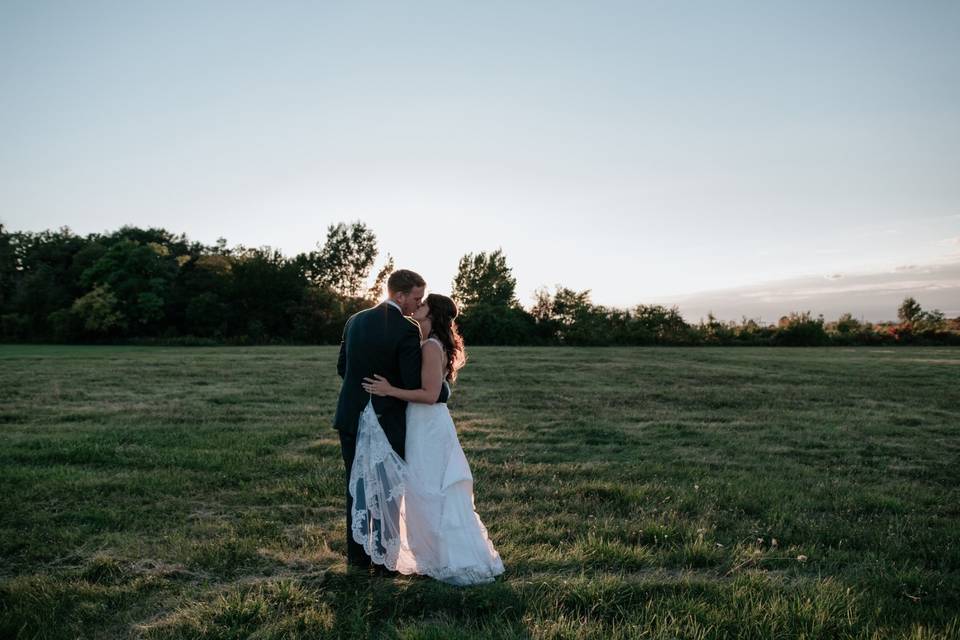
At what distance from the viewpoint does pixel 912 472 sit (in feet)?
27.5

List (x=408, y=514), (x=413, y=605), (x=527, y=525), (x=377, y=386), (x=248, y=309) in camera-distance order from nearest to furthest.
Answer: (x=413, y=605)
(x=377, y=386)
(x=408, y=514)
(x=527, y=525)
(x=248, y=309)

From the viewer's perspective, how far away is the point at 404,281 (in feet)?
15.4

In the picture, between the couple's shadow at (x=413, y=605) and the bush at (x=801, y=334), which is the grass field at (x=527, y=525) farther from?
the bush at (x=801, y=334)

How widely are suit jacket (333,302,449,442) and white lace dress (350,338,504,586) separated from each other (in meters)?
0.09

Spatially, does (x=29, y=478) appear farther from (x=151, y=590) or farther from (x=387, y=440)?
(x=387, y=440)

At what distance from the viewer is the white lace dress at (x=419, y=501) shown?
4.57 metres

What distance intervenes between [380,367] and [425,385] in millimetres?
401

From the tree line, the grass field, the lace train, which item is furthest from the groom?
the tree line

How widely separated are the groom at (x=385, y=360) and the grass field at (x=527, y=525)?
1.14 metres

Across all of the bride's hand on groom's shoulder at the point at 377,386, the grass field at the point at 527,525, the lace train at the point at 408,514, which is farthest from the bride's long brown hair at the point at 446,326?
the grass field at the point at 527,525

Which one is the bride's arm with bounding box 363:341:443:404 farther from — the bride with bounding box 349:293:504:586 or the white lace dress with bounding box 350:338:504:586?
the white lace dress with bounding box 350:338:504:586

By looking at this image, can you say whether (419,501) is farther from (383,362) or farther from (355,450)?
(383,362)

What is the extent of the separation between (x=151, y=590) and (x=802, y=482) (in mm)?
7635

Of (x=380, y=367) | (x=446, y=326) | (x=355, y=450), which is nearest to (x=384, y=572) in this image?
(x=355, y=450)
